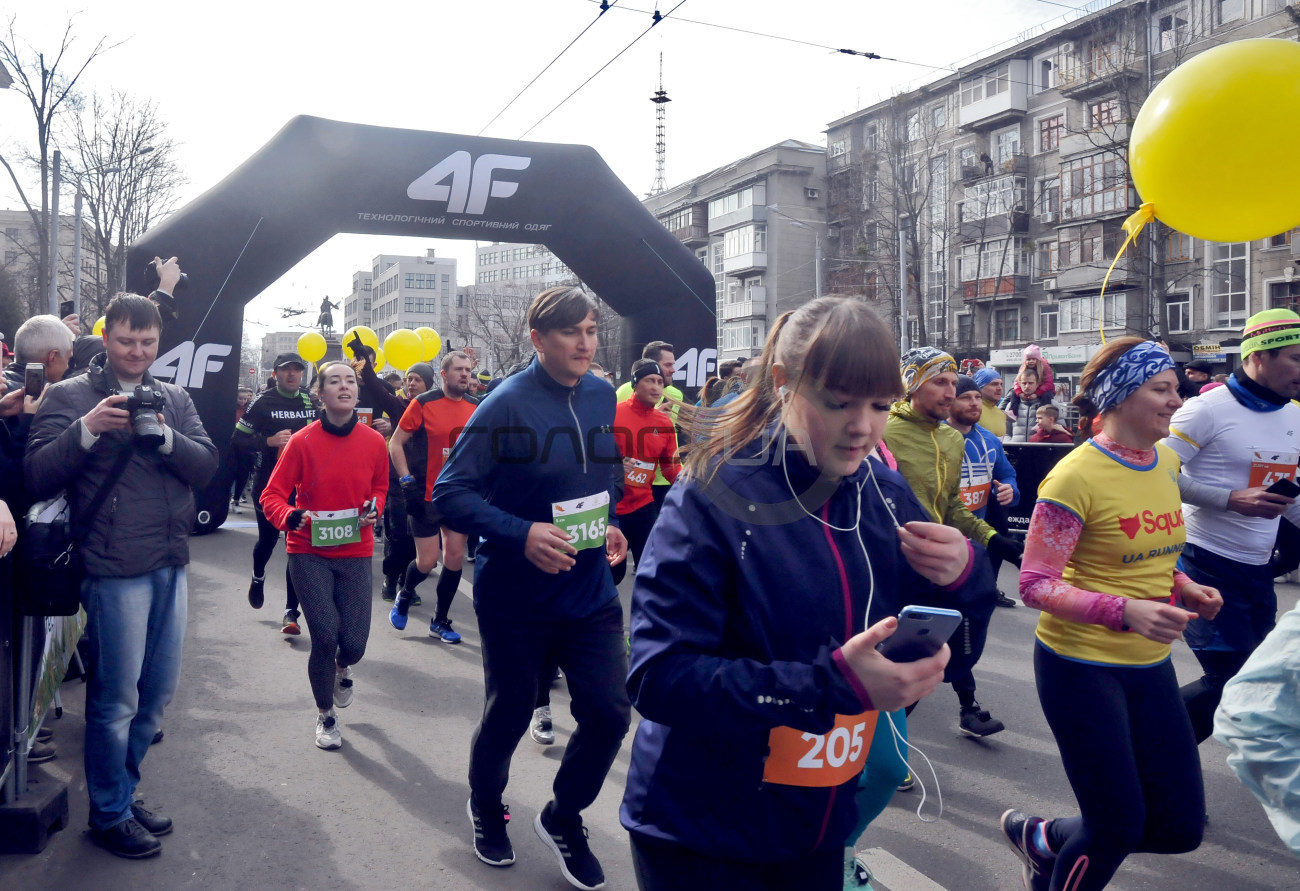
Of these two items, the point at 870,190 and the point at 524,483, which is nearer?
the point at 524,483

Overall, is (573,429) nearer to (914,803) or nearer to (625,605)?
(914,803)

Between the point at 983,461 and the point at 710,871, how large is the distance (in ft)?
13.4

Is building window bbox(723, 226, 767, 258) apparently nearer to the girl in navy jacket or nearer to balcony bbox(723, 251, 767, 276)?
balcony bbox(723, 251, 767, 276)

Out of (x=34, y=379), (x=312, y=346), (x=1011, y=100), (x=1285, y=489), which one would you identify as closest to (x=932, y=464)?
(x=1285, y=489)

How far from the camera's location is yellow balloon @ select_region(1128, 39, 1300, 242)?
4.52m

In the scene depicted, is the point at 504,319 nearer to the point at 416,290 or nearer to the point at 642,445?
the point at 642,445

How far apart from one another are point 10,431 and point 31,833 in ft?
4.80

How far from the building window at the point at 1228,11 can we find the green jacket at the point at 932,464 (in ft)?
108

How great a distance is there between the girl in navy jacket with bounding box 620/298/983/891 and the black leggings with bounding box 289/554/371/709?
11.1 ft

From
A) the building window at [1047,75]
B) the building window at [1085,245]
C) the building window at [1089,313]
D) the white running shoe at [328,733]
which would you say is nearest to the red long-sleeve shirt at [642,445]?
the white running shoe at [328,733]

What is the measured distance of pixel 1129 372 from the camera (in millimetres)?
3115

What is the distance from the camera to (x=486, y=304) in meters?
59.6

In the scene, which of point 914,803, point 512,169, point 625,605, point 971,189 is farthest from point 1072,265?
point 914,803

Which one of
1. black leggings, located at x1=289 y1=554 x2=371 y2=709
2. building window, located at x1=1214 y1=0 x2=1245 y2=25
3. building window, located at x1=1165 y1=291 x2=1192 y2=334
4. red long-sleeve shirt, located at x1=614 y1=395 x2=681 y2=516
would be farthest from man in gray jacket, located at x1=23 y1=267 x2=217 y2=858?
building window, located at x1=1165 y1=291 x2=1192 y2=334
